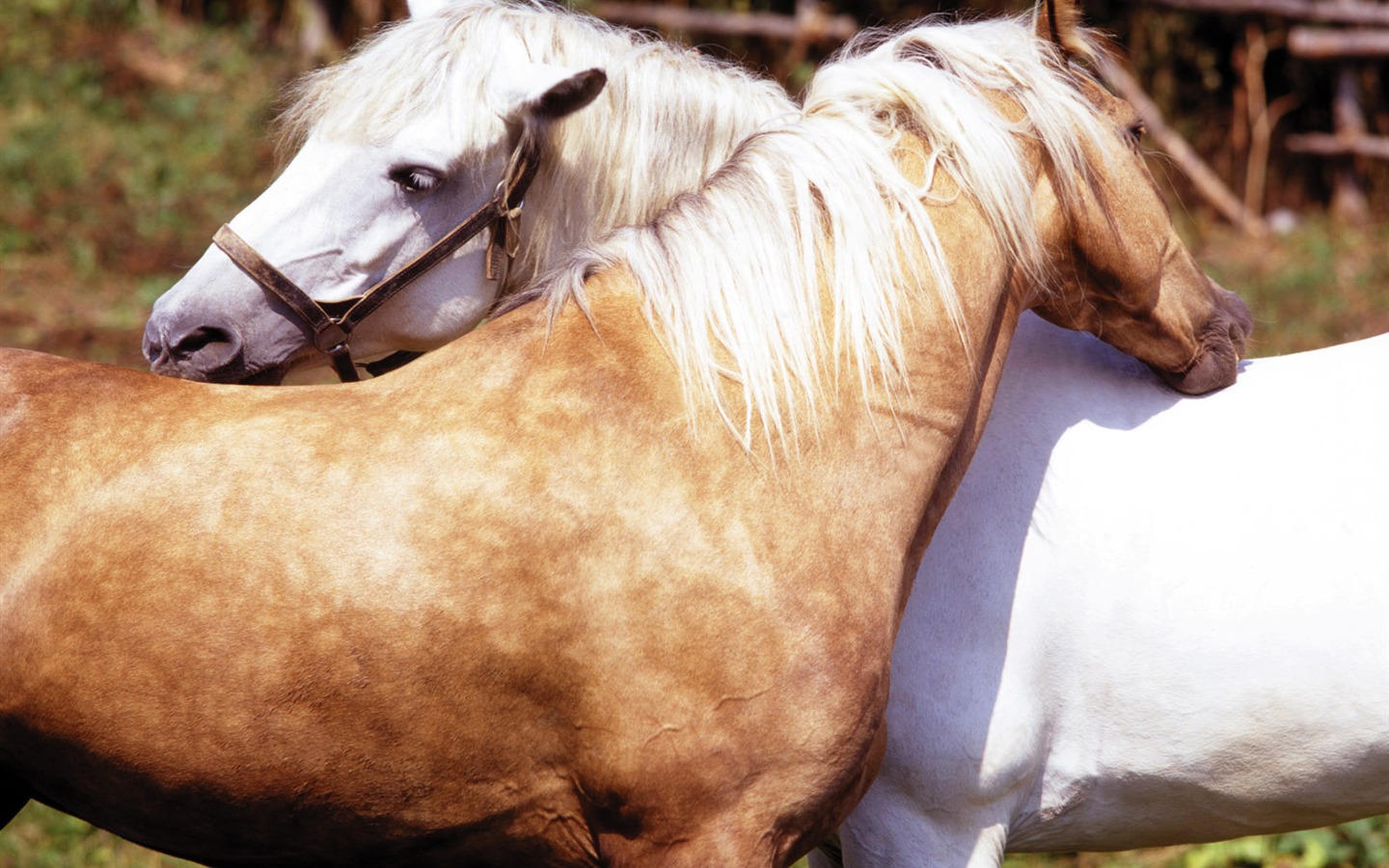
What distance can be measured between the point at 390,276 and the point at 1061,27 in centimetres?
110

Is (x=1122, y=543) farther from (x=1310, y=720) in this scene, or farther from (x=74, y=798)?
Result: (x=74, y=798)

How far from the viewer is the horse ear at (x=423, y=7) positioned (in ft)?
7.39

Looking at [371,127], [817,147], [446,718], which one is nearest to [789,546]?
[446,718]

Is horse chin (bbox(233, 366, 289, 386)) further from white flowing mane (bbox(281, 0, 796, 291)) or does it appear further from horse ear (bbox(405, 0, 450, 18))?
horse ear (bbox(405, 0, 450, 18))

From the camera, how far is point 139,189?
23.7ft

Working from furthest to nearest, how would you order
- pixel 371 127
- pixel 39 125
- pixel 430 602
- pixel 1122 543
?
pixel 39 125
pixel 371 127
pixel 1122 543
pixel 430 602

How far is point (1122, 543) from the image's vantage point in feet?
5.96

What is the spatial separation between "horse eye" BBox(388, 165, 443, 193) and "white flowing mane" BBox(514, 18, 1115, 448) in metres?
0.43

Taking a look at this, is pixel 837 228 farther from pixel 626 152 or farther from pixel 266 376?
pixel 266 376

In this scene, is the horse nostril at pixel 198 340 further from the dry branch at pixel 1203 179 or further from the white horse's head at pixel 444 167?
the dry branch at pixel 1203 179

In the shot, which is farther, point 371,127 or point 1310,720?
point 371,127

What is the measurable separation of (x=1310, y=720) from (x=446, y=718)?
120 centimetres

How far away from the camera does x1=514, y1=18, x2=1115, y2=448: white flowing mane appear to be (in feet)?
4.98

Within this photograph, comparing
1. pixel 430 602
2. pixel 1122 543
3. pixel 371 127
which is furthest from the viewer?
pixel 371 127
